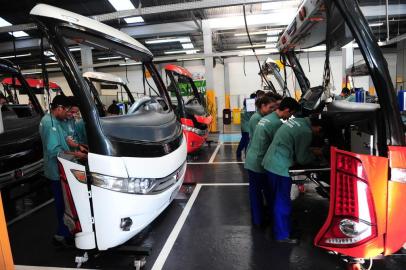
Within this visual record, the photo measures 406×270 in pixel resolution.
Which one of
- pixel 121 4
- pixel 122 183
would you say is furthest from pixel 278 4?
pixel 122 183

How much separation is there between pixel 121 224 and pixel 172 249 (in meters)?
0.87

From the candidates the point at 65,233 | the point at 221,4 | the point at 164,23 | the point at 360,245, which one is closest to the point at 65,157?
the point at 65,233

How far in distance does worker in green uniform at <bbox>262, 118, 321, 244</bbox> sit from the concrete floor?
0.26 m

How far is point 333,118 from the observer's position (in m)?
3.07

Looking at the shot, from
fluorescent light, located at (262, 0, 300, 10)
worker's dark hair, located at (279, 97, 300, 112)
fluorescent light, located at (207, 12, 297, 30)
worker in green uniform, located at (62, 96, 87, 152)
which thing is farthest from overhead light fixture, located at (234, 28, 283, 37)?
worker in green uniform, located at (62, 96, 87, 152)

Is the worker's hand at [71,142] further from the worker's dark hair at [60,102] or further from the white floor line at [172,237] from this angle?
the white floor line at [172,237]

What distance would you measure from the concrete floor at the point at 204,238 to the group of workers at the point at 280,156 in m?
0.25

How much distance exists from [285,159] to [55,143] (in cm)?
255

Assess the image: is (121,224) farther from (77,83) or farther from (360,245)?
(360,245)

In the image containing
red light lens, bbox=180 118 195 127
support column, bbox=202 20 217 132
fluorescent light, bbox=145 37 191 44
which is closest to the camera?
red light lens, bbox=180 118 195 127

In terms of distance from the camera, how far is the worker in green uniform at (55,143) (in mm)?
3078

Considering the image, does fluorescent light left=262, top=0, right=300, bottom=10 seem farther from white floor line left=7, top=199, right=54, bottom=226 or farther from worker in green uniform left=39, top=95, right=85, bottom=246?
white floor line left=7, top=199, right=54, bottom=226

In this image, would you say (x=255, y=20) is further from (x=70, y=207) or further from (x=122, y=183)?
(x=70, y=207)

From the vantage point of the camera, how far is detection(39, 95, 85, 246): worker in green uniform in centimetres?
308
